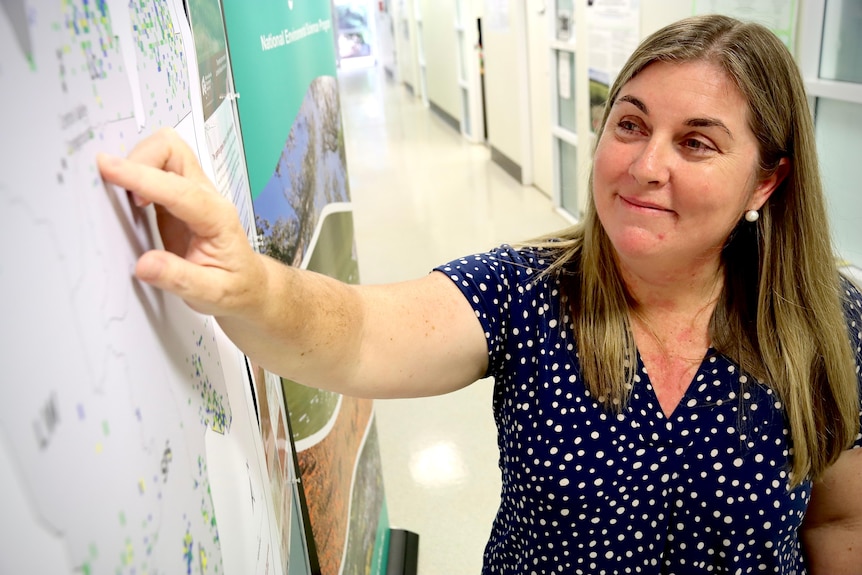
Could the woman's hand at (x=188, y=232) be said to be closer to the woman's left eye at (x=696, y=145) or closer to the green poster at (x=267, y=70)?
the green poster at (x=267, y=70)

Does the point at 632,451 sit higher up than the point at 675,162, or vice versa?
the point at 675,162

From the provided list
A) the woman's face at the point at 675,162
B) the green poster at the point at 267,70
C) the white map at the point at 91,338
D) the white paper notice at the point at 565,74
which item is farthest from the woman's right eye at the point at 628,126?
the white paper notice at the point at 565,74

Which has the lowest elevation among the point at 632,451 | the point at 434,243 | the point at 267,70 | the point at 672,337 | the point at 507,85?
the point at 434,243

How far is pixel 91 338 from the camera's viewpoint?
1.70ft

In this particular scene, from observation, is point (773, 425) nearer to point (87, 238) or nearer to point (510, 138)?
point (87, 238)

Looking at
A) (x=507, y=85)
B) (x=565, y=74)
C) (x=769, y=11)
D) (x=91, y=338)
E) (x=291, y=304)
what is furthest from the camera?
(x=507, y=85)

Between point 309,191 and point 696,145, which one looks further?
point 309,191

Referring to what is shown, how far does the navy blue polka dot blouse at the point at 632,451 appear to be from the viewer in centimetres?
119

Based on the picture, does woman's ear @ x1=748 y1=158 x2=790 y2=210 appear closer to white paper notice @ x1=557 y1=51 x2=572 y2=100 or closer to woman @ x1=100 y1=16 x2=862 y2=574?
woman @ x1=100 y1=16 x2=862 y2=574

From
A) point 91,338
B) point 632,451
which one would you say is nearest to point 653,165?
point 632,451

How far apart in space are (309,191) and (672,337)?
2.52 ft

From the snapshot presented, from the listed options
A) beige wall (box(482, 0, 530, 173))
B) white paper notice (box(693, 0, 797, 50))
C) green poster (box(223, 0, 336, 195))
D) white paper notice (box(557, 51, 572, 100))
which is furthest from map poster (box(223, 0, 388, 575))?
beige wall (box(482, 0, 530, 173))

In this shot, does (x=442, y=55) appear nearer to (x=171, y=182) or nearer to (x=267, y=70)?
(x=267, y=70)

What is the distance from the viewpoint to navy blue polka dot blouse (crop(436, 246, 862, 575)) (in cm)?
119
